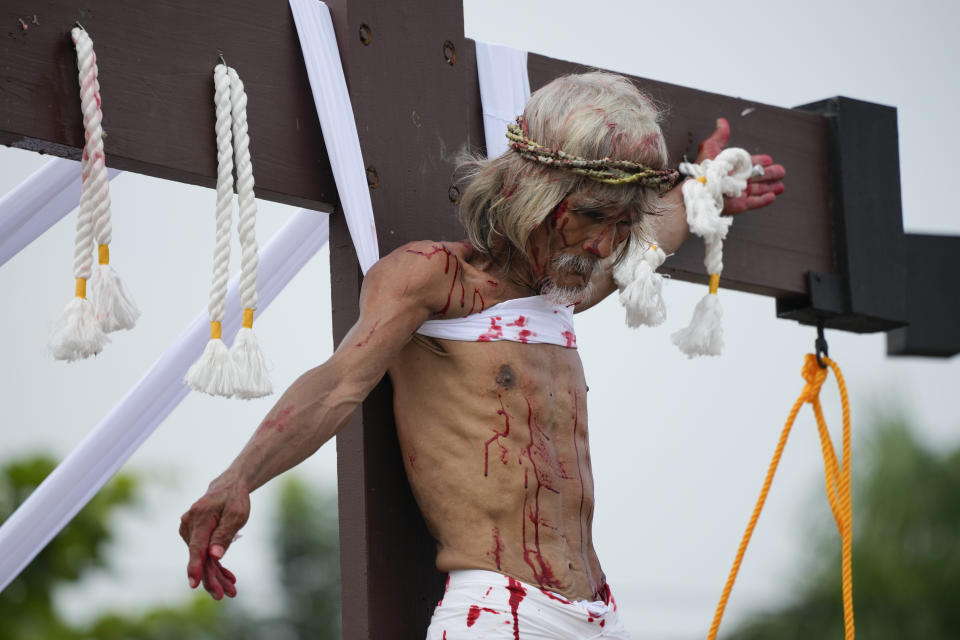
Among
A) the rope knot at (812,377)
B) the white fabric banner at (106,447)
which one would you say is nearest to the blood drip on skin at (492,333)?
A: the white fabric banner at (106,447)

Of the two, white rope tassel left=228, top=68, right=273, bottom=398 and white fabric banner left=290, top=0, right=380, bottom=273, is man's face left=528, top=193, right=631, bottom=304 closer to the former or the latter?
white fabric banner left=290, top=0, right=380, bottom=273

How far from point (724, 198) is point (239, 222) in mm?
1095

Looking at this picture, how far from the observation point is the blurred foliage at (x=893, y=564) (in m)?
10.1

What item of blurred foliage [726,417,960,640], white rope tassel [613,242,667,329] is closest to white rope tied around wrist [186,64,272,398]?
white rope tassel [613,242,667,329]

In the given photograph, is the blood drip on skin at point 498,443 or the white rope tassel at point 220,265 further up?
the white rope tassel at point 220,265

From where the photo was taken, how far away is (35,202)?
2582mm

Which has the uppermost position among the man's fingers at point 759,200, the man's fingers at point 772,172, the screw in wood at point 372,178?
the man's fingers at point 772,172

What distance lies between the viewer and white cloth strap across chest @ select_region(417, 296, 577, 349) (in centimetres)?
229

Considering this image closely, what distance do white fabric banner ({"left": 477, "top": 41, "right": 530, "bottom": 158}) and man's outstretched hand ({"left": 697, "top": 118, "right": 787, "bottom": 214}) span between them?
0.45m

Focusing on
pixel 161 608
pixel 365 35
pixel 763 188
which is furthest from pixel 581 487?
pixel 161 608

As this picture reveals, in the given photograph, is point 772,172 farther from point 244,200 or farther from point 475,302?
point 244,200

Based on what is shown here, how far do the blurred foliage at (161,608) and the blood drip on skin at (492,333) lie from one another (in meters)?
8.86

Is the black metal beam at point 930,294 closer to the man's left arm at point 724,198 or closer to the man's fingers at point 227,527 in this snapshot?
the man's left arm at point 724,198

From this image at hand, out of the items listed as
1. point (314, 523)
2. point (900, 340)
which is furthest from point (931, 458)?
point (900, 340)
